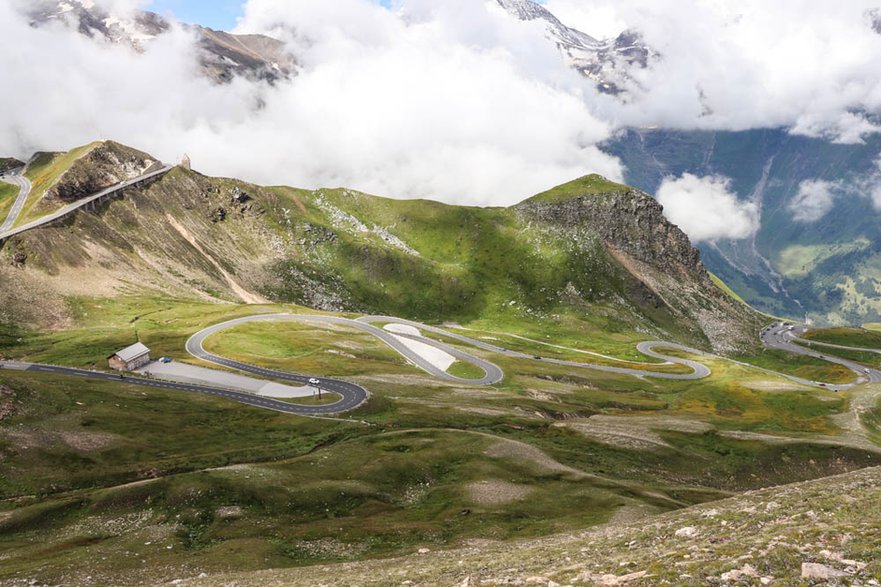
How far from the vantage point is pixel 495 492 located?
68250 millimetres

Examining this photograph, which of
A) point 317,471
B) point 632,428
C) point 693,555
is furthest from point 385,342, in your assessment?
point 693,555

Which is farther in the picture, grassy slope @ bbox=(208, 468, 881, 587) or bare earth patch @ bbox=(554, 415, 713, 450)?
bare earth patch @ bbox=(554, 415, 713, 450)

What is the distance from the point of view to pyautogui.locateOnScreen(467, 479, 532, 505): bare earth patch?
6600 centimetres

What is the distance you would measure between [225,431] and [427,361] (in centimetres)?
8635

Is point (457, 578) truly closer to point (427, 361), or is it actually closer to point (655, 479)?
point (655, 479)

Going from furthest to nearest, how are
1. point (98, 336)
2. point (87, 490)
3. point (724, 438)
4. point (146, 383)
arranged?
point (98, 336), point (146, 383), point (724, 438), point (87, 490)

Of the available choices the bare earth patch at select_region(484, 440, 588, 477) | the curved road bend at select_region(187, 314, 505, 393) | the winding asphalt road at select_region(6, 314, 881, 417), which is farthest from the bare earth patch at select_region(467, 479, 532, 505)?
the curved road bend at select_region(187, 314, 505, 393)

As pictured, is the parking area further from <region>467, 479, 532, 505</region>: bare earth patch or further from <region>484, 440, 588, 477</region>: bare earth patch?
<region>467, 479, 532, 505</region>: bare earth patch

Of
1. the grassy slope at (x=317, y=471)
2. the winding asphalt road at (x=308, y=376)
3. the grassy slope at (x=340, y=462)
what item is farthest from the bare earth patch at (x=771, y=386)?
the grassy slope at (x=317, y=471)

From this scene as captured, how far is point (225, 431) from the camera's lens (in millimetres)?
91188

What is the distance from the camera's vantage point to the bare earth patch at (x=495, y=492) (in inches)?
2598

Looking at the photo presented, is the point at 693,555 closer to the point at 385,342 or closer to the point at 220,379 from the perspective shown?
the point at 220,379

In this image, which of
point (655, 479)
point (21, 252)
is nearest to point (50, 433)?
point (655, 479)

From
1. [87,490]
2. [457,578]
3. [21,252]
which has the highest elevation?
[21,252]
